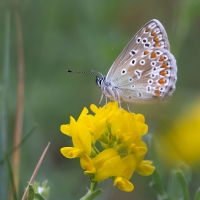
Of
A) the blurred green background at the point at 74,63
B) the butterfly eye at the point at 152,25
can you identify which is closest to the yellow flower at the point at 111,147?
the butterfly eye at the point at 152,25

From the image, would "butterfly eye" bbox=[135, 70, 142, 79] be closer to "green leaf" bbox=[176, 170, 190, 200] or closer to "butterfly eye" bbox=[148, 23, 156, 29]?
"butterfly eye" bbox=[148, 23, 156, 29]

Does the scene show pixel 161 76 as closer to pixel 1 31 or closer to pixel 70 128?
pixel 70 128

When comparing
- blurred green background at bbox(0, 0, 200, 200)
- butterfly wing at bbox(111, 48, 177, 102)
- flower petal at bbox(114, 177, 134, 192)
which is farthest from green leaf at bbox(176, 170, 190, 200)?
blurred green background at bbox(0, 0, 200, 200)

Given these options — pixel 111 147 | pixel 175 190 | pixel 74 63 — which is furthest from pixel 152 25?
pixel 74 63

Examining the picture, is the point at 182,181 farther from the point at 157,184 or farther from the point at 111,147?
the point at 111,147

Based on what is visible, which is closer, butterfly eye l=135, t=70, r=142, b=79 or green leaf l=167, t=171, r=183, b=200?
green leaf l=167, t=171, r=183, b=200

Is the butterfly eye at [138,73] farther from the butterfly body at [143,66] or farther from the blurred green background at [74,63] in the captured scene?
the blurred green background at [74,63]
